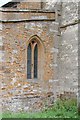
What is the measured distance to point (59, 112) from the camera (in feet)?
44.9

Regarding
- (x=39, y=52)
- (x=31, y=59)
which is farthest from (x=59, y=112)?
(x=39, y=52)

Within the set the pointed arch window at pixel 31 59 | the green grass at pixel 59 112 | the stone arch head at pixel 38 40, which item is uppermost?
the stone arch head at pixel 38 40

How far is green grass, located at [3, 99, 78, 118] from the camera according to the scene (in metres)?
12.7

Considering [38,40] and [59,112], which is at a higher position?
[38,40]

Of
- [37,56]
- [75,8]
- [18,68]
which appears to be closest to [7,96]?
[18,68]

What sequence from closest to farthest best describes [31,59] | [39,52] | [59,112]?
[59,112]
[31,59]
[39,52]

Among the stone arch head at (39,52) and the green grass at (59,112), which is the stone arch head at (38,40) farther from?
the green grass at (59,112)

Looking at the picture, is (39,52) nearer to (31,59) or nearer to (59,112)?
(31,59)

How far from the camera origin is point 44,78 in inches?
612

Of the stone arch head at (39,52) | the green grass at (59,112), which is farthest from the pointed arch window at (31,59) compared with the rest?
the green grass at (59,112)

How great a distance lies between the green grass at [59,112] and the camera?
501 inches

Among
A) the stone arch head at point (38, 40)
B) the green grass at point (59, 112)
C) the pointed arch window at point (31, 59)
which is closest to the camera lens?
the green grass at point (59, 112)

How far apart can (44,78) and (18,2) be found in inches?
163

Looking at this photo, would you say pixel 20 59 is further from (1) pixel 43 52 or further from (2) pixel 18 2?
(2) pixel 18 2
